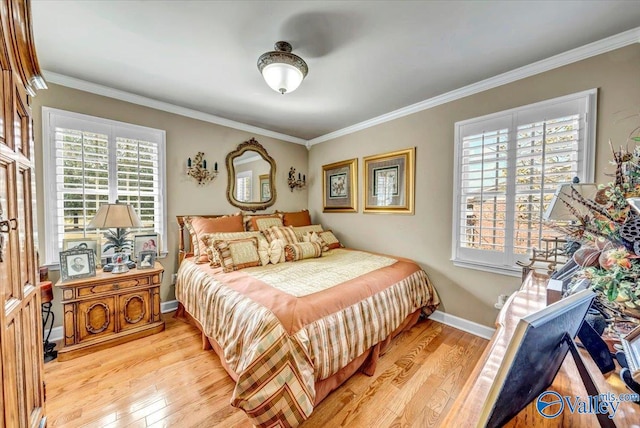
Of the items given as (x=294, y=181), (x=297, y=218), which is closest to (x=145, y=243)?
(x=297, y=218)

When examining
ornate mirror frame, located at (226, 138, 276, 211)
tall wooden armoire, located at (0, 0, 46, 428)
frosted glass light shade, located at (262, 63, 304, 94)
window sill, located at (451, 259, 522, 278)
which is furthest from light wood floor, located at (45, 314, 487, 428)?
frosted glass light shade, located at (262, 63, 304, 94)

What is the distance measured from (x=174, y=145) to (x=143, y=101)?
1.74ft

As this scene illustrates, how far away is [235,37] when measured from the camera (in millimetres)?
1734

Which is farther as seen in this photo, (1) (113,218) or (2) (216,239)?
(2) (216,239)

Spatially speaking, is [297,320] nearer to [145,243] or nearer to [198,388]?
[198,388]

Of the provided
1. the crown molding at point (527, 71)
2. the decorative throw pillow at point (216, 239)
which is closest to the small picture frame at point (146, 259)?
the decorative throw pillow at point (216, 239)

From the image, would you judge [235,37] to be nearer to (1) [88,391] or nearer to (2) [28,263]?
(2) [28,263]

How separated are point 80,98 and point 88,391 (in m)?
2.60

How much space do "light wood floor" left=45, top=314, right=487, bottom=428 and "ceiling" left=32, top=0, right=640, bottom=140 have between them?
252 centimetres

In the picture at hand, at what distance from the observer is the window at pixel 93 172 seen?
227 cm

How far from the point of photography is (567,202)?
146 centimetres

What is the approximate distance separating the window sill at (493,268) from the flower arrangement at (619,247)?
1.33m

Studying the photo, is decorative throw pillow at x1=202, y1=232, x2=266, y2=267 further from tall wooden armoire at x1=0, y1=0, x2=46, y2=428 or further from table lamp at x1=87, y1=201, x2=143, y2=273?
tall wooden armoire at x1=0, y1=0, x2=46, y2=428

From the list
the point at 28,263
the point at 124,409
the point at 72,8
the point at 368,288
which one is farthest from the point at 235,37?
the point at 124,409
